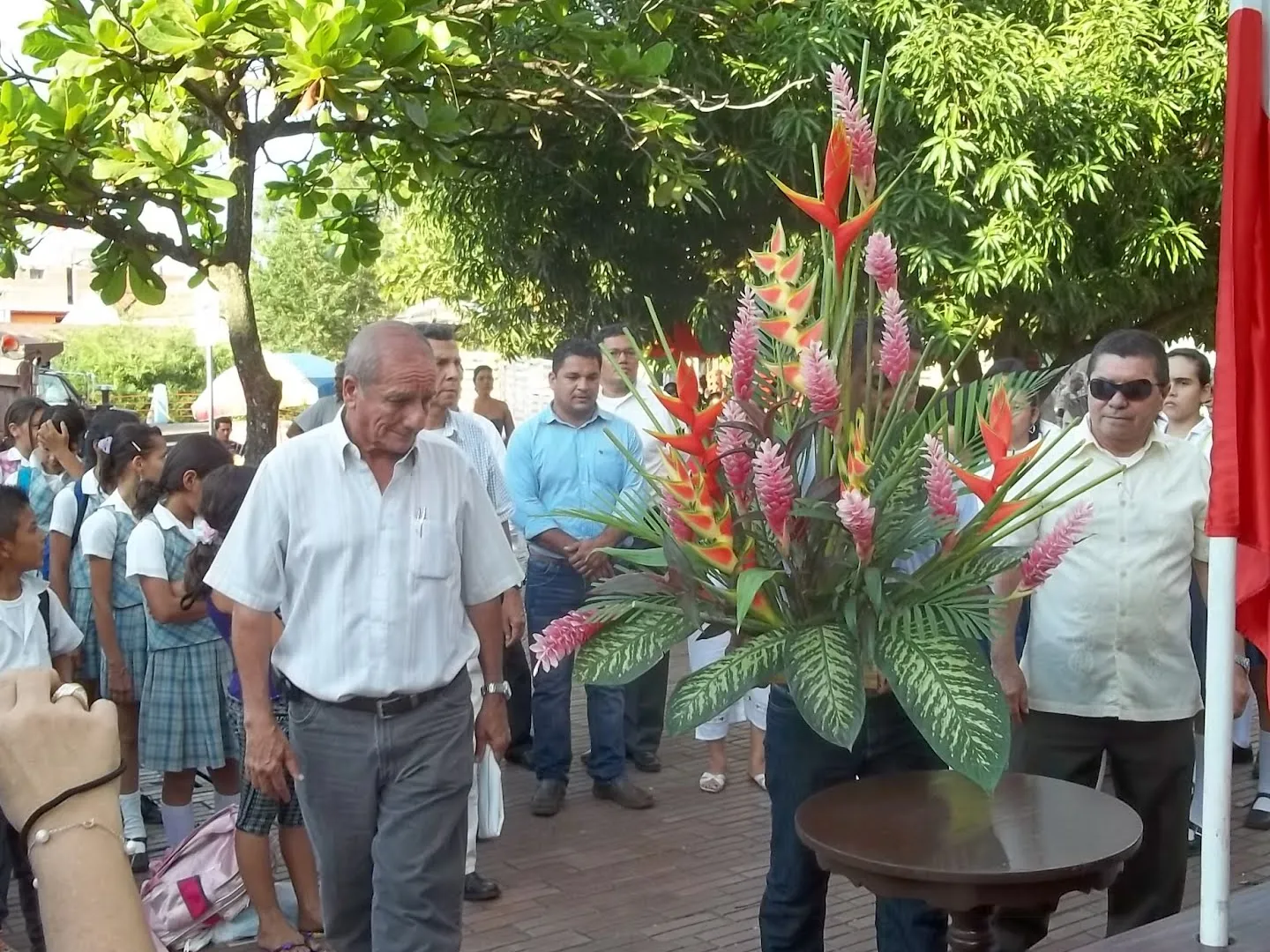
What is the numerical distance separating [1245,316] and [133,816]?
470cm

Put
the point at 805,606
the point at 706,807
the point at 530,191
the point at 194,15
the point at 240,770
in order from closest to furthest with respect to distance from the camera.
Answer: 1. the point at 805,606
2. the point at 194,15
3. the point at 240,770
4. the point at 706,807
5. the point at 530,191

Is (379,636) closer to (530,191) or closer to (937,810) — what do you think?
(937,810)

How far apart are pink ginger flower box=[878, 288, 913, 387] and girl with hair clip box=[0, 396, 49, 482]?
20.8 feet

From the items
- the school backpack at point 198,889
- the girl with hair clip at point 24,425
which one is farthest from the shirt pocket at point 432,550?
the girl with hair clip at point 24,425

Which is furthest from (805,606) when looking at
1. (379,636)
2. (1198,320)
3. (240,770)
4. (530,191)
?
(1198,320)

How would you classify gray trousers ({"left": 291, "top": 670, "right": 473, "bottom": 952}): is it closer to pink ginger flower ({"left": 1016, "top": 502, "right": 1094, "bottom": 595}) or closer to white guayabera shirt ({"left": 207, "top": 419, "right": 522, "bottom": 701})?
white guayabera shirt ({"left": 207, "top": 419, "right": 522, "bottom": 701})

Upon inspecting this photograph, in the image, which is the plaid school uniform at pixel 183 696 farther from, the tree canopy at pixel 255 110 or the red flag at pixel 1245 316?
the red flag at pixel 1245 316

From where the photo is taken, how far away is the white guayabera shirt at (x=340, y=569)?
12.3 ft

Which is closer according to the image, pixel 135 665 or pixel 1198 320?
pixel 135 665

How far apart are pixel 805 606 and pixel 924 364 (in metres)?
0.68

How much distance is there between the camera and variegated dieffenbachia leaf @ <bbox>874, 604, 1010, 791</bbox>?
2.66 metres

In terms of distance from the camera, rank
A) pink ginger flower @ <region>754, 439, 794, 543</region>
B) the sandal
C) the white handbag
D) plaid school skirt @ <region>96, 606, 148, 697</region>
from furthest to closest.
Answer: the sandal < plaid school skirt @ <region>96, 606, 148, 697</region> < the white handbag < pink ginger flower @ <region>754, 439, 794, 543</region>

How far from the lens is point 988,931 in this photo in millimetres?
3137

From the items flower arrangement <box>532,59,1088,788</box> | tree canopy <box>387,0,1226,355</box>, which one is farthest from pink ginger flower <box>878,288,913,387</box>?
tree canopy <box>387,0,1226,355</box>
